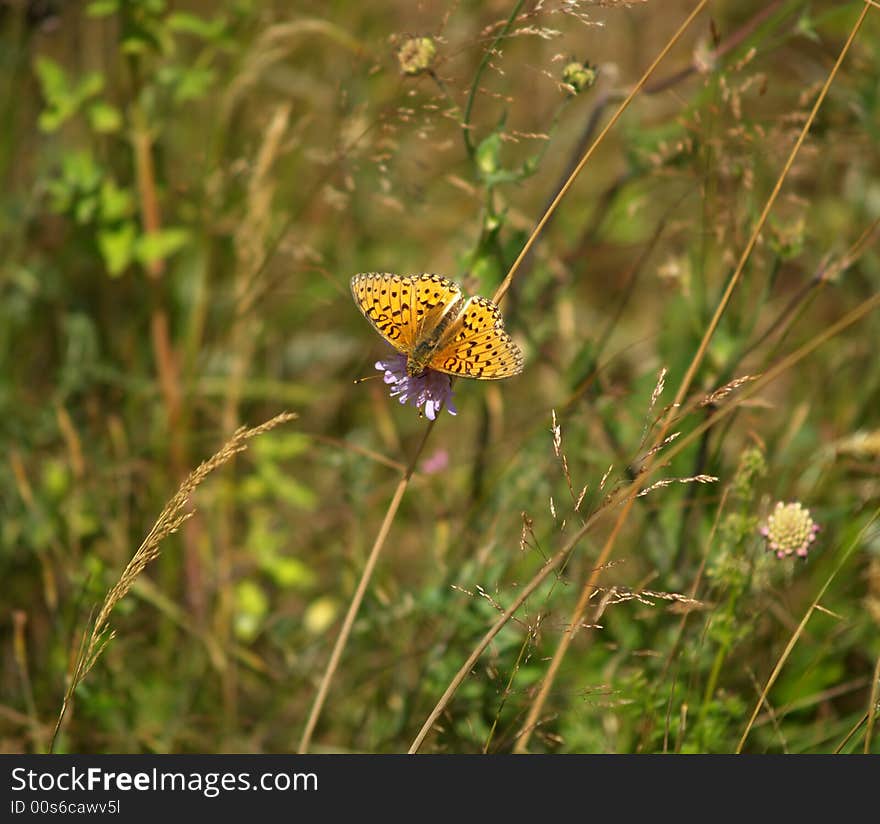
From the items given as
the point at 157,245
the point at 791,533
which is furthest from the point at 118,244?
the point at 791,533

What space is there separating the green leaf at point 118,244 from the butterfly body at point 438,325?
2.78 ft

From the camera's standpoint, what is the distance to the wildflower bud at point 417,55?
171 cm

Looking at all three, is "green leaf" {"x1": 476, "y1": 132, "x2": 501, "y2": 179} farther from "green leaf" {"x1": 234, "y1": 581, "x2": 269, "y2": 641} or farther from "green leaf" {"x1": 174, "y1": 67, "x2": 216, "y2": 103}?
"green leaf" {"x1": 234, "y1": 581, "x2": 269, "y2": 641}

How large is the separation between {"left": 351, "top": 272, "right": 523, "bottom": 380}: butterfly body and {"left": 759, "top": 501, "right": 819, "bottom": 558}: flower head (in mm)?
511

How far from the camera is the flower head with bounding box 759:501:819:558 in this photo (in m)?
1.63

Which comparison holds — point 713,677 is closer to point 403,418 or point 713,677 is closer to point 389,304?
point 389,304

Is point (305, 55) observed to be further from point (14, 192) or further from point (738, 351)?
point (738, 351)

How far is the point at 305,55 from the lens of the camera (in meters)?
3.49

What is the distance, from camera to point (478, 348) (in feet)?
5.26

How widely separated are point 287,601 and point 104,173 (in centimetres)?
116

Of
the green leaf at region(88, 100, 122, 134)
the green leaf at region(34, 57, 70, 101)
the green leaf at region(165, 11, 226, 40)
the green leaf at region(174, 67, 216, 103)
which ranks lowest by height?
the green leaf at region(88, 100, 122, 134)

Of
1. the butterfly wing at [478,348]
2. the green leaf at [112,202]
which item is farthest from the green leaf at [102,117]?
the butterfly wing at [478,348]

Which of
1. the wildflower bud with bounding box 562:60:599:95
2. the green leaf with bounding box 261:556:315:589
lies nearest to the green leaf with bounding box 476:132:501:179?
the wildflower bud with bounding box 562:60:599:95

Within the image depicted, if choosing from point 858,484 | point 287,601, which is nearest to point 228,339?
point 287,601
